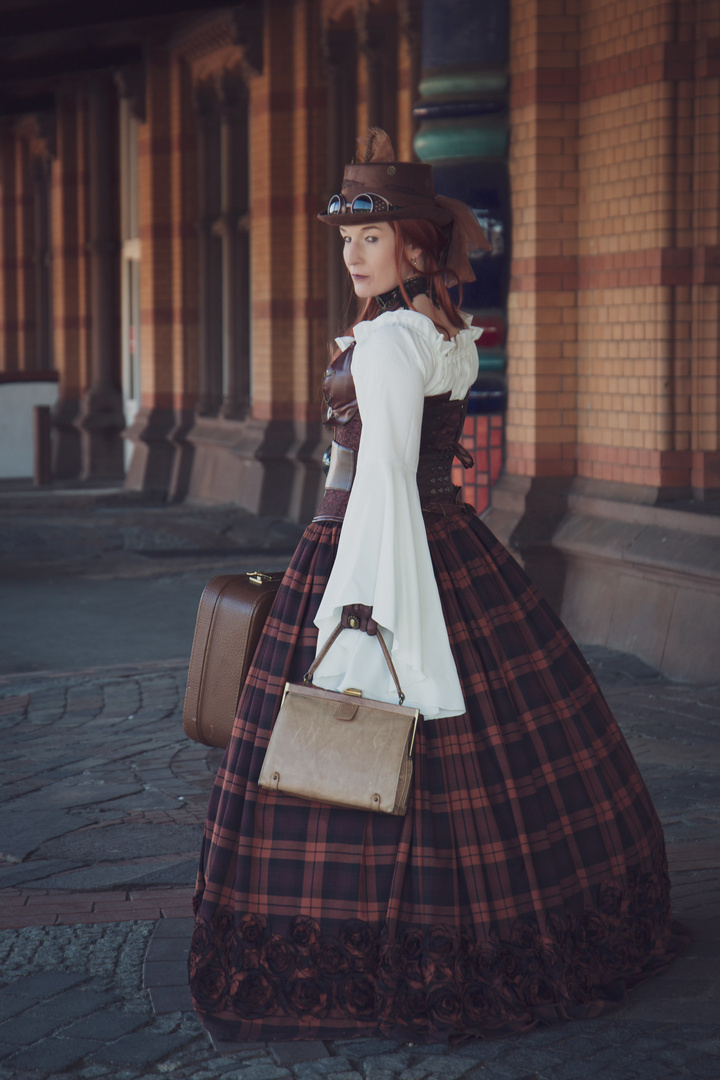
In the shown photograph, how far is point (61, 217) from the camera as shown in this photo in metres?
20.1

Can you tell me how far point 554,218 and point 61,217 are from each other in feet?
46.3

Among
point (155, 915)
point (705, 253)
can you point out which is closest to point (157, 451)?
point (705, 253)

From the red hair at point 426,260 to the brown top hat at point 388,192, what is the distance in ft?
0.10

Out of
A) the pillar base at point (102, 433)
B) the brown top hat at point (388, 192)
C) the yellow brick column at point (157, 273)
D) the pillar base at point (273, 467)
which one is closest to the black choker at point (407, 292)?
the brown top hat at point (388, 192)

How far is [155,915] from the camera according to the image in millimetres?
3646

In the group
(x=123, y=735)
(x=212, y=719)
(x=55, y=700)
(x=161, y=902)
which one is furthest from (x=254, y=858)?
(x=55, y=700)

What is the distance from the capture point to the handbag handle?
114 inches

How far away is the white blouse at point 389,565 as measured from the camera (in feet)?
9.57

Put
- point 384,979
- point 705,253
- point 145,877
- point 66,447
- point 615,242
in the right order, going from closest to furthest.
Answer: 1. point 384,979
2. point 145,877
3. point 705,253
4. point 615,242
5. point 66,447

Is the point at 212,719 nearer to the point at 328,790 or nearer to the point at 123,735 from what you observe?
the point at 328,790

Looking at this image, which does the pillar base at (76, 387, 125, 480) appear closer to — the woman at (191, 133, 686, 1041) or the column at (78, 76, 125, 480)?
the column at (78, 76, 125, 480)

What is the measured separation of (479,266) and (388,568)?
443cm

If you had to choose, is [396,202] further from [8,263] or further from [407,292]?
[8,263]

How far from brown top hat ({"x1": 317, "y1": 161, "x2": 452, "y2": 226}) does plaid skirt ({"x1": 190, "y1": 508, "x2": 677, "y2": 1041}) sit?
65 centimetres
